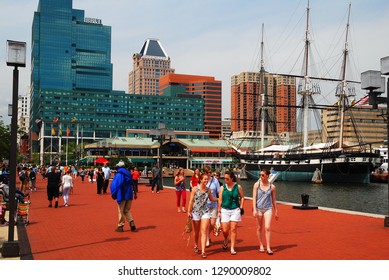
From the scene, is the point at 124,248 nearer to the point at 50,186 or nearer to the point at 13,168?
the point at 13,168

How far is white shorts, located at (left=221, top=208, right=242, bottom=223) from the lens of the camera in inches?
353

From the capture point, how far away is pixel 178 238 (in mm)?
10969

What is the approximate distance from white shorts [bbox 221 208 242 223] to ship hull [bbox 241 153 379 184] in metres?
63.3

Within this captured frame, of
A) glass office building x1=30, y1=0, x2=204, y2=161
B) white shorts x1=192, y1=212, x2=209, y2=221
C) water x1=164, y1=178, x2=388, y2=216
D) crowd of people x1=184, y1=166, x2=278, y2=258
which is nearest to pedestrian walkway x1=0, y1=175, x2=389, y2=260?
crowd of people x1=184, y1=166, x2=278, y2=258

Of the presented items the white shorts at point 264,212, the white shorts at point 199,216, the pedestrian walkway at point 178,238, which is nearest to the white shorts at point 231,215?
the white shorts at point 199,216

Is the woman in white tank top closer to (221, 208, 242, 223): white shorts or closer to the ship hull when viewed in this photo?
(221, 208, 242, 223): white shorts

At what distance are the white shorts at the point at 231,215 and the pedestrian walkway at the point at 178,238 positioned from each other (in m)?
0.72

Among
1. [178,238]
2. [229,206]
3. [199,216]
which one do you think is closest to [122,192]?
[178,238]

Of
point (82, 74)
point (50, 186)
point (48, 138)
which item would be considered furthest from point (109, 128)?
point (50, 186)

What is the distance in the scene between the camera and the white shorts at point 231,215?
353 inches

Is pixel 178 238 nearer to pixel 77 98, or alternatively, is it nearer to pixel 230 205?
pixel 230 205

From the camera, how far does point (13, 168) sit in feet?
30.1

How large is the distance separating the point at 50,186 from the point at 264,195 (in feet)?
38.6

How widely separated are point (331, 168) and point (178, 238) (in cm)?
6346
